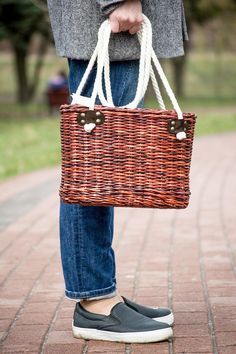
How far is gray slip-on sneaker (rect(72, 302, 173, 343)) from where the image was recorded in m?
3.25

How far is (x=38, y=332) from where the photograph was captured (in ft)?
11.4

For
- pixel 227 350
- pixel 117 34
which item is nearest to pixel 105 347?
pixel 227 350

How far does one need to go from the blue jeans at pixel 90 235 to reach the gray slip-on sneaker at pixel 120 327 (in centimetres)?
8

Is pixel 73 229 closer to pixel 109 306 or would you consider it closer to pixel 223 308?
pixel 109 306

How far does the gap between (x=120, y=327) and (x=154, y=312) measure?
197mm

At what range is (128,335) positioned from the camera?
3.26m

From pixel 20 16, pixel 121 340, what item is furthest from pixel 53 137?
pixel 121 340

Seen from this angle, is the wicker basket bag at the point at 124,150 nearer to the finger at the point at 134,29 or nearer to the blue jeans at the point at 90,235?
the finger at the point at 134,29

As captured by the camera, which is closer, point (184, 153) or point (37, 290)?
point (184, 153)

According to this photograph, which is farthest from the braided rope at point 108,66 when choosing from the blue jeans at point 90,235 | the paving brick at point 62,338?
the paving brick at point 62,338

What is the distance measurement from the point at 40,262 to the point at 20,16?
14.6m

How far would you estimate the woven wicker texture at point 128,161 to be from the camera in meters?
2.94

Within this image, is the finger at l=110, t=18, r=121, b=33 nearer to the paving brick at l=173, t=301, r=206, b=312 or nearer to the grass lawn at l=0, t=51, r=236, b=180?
the paving brick at l=173, t=301, r=206, b=312

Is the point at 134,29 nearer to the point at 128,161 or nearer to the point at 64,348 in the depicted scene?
the point at 128,161
